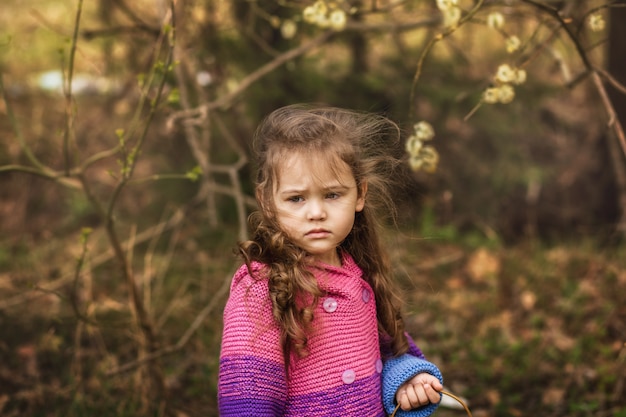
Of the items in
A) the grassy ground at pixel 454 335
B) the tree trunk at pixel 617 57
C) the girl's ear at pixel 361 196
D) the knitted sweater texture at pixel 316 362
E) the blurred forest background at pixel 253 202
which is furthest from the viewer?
the tree trunk at pixel 617 57

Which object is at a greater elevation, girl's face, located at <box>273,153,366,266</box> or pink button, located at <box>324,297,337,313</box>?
girl's face, located at <box>273,153,366,266</box>

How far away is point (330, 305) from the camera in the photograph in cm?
190

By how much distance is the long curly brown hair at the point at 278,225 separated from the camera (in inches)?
71.4

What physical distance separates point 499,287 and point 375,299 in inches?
93.0

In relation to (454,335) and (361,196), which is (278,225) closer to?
(361,196)

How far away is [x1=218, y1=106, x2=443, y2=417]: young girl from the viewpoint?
1.80 meters

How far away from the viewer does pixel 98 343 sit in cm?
344

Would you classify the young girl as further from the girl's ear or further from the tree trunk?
the tree trunk

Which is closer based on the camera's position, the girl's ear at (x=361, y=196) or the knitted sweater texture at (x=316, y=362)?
the knitted sweater texture at (x=316, y=362)

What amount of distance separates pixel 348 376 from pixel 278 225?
18.2 inches

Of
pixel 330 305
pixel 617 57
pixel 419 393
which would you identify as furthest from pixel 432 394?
pixel 617 57

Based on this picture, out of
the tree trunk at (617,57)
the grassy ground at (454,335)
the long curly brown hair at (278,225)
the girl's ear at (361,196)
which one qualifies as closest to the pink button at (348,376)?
the long curly brown hair at (278,225)

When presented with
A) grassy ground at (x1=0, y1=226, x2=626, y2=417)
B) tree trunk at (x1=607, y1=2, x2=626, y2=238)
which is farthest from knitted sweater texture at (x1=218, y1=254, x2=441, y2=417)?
tree trunk at (x1=607, y1=2, x2=626, y2=238)

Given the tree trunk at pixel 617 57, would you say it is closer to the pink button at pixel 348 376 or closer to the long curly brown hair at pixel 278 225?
the long curly brown hair at pixel 278 225
